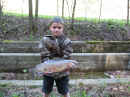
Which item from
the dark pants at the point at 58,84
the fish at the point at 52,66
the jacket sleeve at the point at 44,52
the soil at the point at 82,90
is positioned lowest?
the soil at the point at 82,90

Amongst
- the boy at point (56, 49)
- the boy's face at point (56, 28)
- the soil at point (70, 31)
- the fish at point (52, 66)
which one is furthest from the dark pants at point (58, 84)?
the soil at point (70, 31)

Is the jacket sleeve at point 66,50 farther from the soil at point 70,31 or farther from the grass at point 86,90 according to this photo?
the soil at point 70,31

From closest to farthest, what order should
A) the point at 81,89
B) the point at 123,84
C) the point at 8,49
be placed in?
the point at 81,89
the point at 123,84
the point at 8,49

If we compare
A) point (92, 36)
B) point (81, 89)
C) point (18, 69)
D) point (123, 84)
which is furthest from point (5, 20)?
point (123, 84)

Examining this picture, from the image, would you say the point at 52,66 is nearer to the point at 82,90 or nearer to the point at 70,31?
the point at 82,90

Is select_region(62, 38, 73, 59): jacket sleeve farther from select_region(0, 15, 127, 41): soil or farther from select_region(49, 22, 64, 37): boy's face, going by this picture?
select_region(0, 15, 127, 41): soil

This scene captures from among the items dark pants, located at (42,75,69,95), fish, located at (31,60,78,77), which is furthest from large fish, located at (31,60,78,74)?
dark pants, located at (42,75,69,95)

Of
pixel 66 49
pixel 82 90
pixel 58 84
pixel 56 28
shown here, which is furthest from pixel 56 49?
pixel 82 90

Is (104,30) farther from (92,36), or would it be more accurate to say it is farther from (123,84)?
(123,84)

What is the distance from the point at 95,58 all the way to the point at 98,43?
207cm

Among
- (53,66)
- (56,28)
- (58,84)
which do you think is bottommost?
(58,84)

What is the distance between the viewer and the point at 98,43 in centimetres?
705

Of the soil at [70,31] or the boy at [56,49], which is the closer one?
the boy at [56,49]

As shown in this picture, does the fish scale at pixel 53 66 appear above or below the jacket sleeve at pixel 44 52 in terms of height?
below
